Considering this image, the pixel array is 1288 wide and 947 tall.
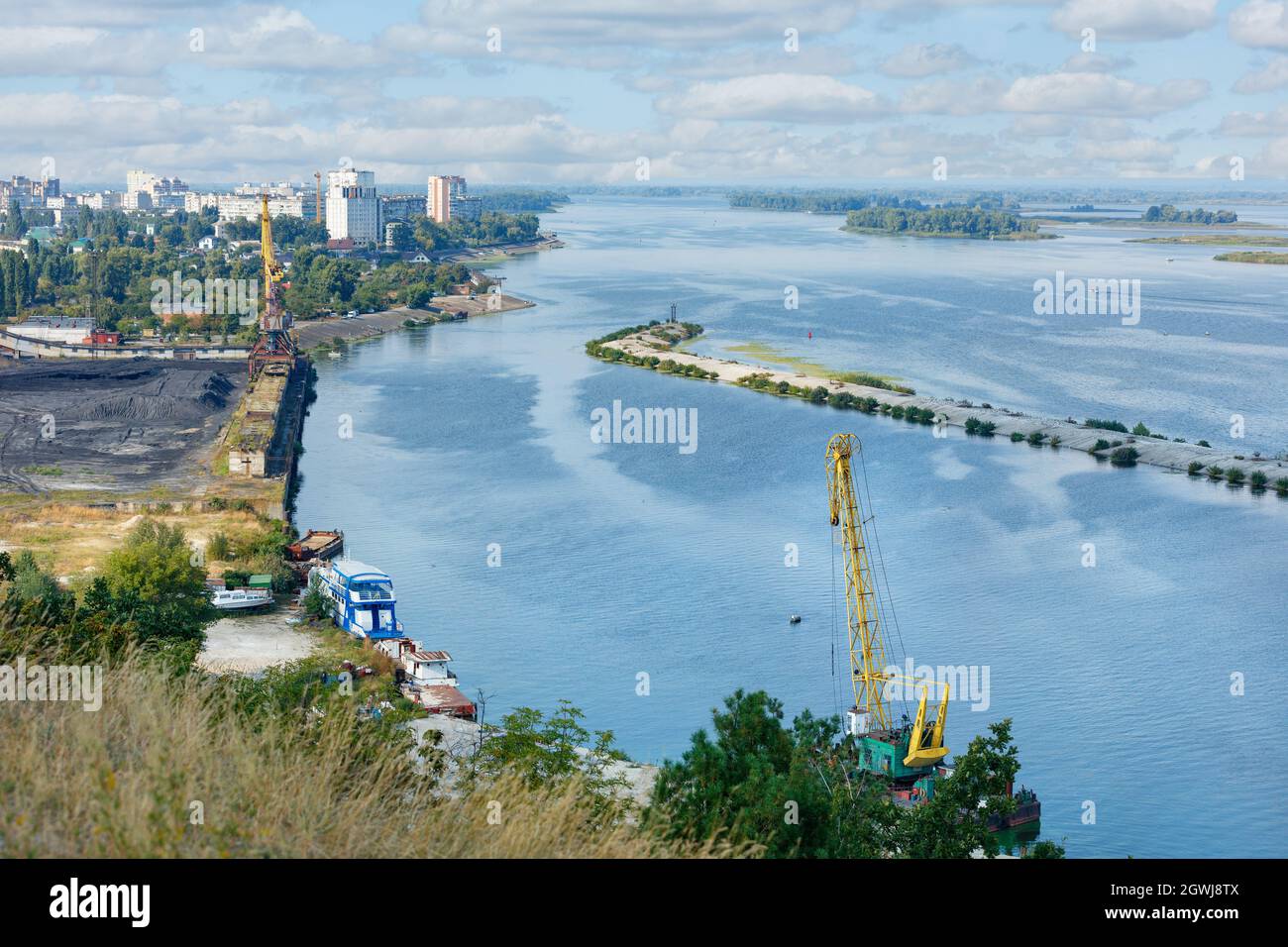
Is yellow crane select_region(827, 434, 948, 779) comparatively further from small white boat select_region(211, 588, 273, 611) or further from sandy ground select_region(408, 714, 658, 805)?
small white boat select_region(211, 588, 273, 611)

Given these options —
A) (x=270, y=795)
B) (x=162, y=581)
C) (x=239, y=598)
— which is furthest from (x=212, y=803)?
(x=239, y=598)

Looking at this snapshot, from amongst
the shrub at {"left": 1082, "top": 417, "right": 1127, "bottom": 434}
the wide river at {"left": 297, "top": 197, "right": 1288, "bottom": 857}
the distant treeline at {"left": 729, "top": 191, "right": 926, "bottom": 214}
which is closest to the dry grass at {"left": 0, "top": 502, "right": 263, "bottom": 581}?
the wide river at {"left": 297, "top": 197, "right": 1288, "bottom": 857}

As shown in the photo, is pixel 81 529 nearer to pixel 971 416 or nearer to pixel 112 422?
pixel 112 422

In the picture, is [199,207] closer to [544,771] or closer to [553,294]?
[553,294]

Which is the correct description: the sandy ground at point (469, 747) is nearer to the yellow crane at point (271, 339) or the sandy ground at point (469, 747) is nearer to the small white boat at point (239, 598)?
the small white boat at point (239, 598)

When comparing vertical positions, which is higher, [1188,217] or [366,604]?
[1188,217]

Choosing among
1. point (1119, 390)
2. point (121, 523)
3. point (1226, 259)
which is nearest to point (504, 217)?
point (1226, 259)
